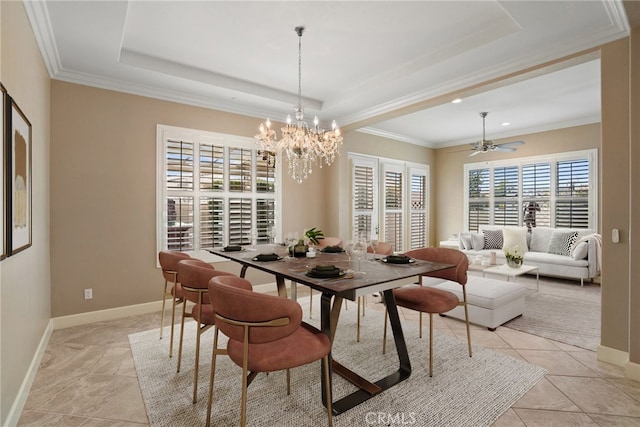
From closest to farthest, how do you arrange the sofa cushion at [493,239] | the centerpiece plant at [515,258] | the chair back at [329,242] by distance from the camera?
the chair back at [329,242], the centerpiece plant at [515,258], the sofa cushion at [493,239]

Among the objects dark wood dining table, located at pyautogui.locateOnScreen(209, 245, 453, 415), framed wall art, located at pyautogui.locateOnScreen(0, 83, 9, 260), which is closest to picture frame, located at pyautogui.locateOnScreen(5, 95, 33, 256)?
framed wall art, located at pyautogui.locateOnScreen(0, 83, 9, 260)

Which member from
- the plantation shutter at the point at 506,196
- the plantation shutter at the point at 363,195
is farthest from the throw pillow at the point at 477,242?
the plantation shutter at the point at 363,195

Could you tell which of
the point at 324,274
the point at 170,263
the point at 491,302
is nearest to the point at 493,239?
the point at 491,302

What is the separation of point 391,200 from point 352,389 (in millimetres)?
4966

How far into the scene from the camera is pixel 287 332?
158cm

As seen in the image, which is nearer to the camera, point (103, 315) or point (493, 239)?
point (103, 315)

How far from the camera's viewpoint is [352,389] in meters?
2.21

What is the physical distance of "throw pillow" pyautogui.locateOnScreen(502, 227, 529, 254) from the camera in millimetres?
5965

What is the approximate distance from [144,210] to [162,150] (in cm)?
76

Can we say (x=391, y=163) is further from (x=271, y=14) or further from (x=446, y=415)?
(x=446, y=415)

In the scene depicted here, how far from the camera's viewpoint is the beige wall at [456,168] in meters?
6.18

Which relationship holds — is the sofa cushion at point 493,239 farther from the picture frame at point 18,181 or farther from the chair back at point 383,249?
the picture frame at point 18,181

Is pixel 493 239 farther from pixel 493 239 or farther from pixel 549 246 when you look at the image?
pixel 549 246

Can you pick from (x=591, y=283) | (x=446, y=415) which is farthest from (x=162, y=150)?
(x=591, y=283)
